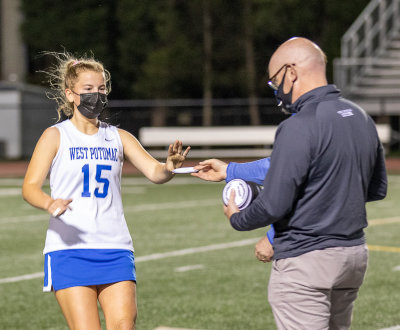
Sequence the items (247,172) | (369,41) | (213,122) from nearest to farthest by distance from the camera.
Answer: (247,172), (369,41), (213,122)

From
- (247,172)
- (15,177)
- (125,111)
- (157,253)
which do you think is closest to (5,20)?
(125,111)

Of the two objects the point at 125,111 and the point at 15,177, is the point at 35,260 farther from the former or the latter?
the point at 125,111

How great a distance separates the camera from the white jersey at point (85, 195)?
436 cm

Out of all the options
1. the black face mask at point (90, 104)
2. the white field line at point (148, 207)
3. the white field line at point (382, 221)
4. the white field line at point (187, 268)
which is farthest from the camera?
the white field line at point (148, 207)

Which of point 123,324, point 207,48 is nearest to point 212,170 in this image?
point 123,324

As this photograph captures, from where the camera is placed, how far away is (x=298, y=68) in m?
3.54

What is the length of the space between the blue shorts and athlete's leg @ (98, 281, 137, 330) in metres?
0.05

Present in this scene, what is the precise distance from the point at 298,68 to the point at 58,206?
136cm

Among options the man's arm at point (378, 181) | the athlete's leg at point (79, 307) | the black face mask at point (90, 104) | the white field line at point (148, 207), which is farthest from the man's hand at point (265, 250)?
the white field line at point (148, 207)

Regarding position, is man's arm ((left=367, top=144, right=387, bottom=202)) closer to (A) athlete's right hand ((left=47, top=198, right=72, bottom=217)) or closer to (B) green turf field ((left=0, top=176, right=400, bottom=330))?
(A) athlete's right hand ((left=47, top=198, right=72, bottom=217))

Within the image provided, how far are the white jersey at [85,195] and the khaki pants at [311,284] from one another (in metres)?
1.17

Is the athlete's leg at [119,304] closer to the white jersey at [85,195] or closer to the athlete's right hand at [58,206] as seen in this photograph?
the white jersey at [85,195]

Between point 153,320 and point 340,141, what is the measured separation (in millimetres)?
3753

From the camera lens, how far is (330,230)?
136 inches
